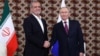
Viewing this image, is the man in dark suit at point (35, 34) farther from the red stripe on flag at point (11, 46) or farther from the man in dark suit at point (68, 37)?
the red stripe on flag at point (11, 46)

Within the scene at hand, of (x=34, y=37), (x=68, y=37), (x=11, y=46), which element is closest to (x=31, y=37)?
(x=34, y=37)

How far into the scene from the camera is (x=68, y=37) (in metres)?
4.77

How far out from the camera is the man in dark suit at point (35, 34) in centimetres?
482

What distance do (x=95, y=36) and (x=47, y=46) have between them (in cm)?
172


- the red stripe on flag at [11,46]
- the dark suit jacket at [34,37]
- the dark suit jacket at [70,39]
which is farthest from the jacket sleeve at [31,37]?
the red stripe on flag at [11,46]

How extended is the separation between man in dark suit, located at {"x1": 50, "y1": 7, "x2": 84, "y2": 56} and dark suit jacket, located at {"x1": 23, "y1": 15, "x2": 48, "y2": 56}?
0.60 feet

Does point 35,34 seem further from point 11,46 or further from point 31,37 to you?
point 11,46

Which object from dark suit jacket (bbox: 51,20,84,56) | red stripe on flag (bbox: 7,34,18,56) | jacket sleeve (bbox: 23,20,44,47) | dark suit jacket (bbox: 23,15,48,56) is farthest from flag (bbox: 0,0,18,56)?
dark suit jacket (bbox: 51,20,84,56)

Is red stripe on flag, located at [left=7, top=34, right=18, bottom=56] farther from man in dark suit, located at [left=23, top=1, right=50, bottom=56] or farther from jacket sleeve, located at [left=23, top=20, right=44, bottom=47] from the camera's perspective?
jacket sleeve, located at [left=23, top=20, right=44, bottom=47]

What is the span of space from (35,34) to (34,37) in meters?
0.08

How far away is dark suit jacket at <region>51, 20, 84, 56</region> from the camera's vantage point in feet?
15.6

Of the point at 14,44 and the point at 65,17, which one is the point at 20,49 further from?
the point at 65,17

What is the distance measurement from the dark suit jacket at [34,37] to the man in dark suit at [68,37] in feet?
0.60

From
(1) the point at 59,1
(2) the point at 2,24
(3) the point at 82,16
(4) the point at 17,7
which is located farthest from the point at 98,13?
(2) the point at 2,24
